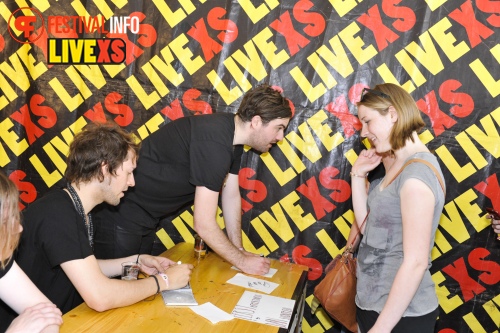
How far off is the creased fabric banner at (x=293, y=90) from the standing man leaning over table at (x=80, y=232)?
1034 mm

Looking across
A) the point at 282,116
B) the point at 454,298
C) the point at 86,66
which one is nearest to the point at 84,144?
the point at 282,116

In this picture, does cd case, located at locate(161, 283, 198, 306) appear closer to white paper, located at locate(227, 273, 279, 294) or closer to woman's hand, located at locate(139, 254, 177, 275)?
woman's hand, located at locate(139, 254, 177, 275)

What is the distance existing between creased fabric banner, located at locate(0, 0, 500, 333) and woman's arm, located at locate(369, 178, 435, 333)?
1.10 meters

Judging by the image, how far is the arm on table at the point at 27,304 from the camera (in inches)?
58.0

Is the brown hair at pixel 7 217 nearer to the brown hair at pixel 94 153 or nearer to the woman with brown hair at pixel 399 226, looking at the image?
the brown hair at pixel 94 153

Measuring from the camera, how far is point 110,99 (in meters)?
3.00

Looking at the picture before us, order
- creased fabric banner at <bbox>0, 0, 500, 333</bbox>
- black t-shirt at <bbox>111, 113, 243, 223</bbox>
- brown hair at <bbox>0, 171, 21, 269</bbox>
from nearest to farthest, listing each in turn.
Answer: brown hair at <bbox>0, 171, 21, 269</bbox> → black t-shirt at <bbox>111, 113, 243, 223</bbox> → creased fabric banner at <bbox>0, 0, 500, 333</bbox>

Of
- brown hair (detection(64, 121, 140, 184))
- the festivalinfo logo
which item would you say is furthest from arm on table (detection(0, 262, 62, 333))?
the festivalinfo logo

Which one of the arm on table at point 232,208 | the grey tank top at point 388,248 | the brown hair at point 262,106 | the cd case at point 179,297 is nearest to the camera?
the grey tank top at point 388,248

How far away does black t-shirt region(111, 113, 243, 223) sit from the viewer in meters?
2.28

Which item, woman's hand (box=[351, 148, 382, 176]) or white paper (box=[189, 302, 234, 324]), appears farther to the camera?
woman's hand (box=[351, 148, 382, 176])

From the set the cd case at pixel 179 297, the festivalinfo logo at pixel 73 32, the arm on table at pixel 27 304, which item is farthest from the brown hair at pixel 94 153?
the festivalinfo logo at pixel 73 32

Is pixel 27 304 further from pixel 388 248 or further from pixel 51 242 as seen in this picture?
pixel 388 248

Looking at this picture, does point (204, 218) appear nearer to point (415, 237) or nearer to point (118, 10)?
point (415, 237)
